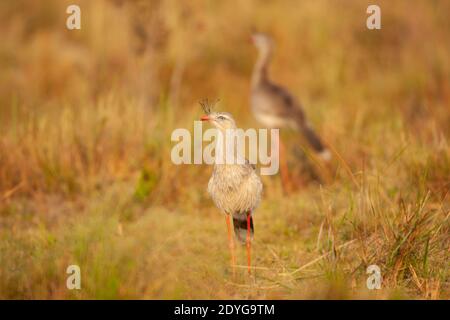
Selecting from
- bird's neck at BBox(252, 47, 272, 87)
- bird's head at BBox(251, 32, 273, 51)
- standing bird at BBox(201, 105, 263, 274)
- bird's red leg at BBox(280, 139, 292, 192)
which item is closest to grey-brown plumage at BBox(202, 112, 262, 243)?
standing bird at BBox(201, 105, 263, 274)

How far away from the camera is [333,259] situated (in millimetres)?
4293

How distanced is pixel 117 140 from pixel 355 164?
7.12 feet

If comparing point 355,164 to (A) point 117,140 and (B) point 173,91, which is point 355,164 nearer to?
(A) point 117,140

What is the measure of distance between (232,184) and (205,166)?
1.95m

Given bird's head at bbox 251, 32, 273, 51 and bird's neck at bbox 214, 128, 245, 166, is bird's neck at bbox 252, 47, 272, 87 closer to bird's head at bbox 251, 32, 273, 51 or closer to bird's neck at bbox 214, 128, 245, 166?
bird's head at bbox 251, 32, 273, 51

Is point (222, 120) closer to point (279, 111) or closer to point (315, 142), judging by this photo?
point (315, 142)

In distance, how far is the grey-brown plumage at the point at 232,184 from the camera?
4.46 meters

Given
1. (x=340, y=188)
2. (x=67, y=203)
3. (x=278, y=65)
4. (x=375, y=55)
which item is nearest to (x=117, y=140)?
(x=67, y=203)

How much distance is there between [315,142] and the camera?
23.9 feet

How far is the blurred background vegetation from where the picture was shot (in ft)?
13.7

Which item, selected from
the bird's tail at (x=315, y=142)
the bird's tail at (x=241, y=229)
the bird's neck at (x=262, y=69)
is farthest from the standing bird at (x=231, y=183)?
the bird's neck at (x=262, y=69)

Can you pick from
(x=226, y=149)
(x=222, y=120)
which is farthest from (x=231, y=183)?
(x=222, y=120)

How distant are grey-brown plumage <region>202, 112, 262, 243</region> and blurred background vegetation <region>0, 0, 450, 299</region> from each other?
1.44 feet

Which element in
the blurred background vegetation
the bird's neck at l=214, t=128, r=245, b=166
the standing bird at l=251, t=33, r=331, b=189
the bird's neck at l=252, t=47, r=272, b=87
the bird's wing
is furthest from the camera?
the bird's neck at l=252, t=47, r=272, b=87
